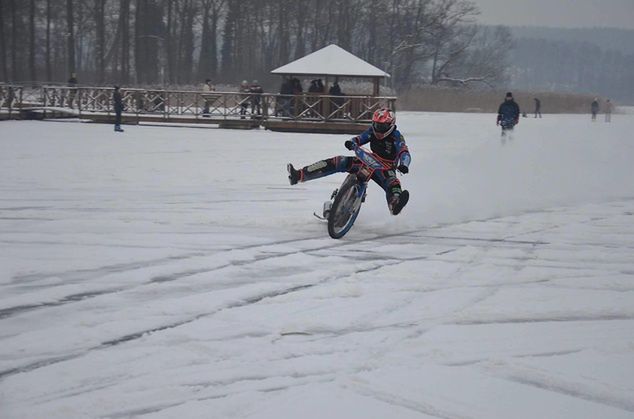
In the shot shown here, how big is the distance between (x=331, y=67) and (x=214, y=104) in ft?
19.0

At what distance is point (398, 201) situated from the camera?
11.9 metres

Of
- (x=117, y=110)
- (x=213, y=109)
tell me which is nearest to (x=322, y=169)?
(x=117, y=110)

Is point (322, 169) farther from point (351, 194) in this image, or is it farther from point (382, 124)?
point (382, 124)

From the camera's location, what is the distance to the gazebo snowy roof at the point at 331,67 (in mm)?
40625

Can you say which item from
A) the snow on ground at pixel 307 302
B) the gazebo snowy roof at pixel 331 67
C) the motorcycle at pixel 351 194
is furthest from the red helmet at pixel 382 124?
the gazebo snowy roof at pixel 331 67

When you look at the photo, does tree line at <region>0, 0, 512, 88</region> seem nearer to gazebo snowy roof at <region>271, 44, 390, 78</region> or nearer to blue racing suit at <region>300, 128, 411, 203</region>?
gazebo snowy roof at <region>271, 44, 390, 78</region>

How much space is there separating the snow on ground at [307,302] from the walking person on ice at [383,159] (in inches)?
25.9

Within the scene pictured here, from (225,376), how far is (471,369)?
1731 millimetres

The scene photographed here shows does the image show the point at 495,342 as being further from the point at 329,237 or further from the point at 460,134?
the point at 460,134

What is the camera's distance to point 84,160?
21531 millimetres

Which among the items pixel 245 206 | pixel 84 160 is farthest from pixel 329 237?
pixel 84 160

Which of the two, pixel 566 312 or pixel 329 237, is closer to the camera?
pixel 566 312

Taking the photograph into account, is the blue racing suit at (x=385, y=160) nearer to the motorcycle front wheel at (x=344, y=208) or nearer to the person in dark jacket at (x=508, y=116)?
the motorcycle front wheel at (x=344, y=208)

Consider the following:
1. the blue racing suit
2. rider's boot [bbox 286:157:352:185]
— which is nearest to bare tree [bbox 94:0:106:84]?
rider's boot [bbox 286:157:352:185]
